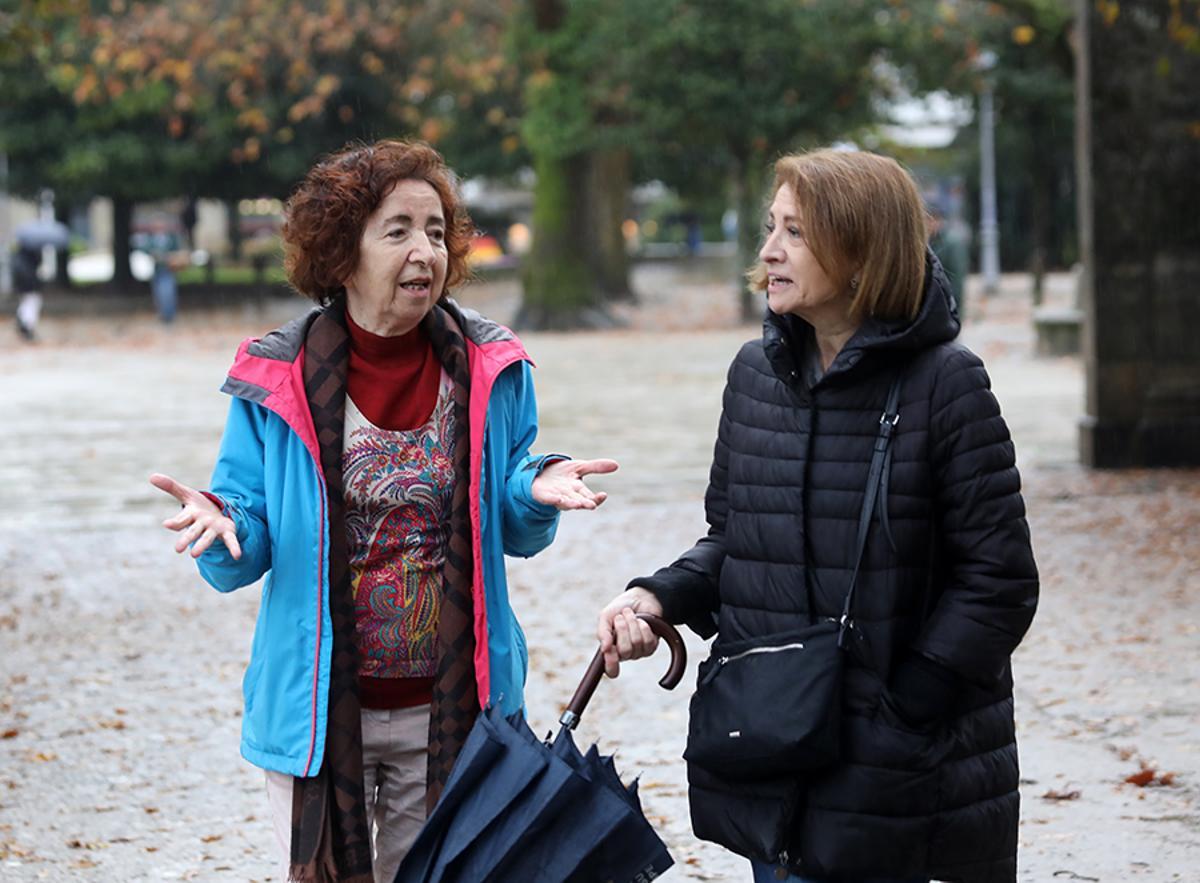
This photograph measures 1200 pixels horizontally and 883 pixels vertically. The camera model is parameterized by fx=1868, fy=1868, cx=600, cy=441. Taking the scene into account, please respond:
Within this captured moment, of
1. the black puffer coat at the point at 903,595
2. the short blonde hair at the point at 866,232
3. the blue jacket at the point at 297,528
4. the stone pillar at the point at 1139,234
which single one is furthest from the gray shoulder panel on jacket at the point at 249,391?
the stone pillar at the point at 1139,234

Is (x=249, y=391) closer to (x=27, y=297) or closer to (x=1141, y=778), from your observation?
(x=1141, y=778)

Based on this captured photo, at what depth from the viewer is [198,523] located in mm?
3342

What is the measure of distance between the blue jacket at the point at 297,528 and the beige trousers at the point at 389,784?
11cm

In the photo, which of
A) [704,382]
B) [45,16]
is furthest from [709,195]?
[45,16]

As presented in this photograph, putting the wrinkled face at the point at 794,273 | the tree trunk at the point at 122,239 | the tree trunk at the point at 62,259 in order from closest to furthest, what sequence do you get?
the wrinkled face at the point at 794,273 < the tree trunk at the point at 122,239 < the tree trunk at the point at 62,259

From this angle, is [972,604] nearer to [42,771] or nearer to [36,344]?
[42,771]

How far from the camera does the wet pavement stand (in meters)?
5.46

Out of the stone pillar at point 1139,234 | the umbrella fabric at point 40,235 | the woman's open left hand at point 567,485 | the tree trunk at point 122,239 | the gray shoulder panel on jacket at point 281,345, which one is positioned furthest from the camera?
the tree trunk at point 122,239

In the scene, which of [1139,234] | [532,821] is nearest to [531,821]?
[532,821]

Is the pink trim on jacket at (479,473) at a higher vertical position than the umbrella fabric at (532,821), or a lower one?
higher

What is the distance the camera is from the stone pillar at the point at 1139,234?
12734 mm

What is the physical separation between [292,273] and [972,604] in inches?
58.0

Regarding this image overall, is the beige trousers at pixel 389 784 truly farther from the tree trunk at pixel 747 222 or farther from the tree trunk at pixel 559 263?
the tree trunk at pixel 559 263

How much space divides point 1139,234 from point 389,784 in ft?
34.0
